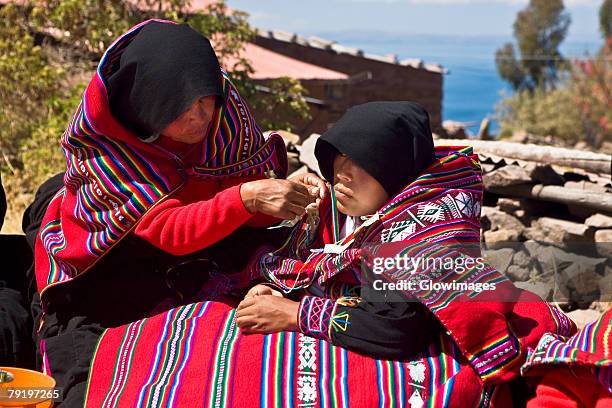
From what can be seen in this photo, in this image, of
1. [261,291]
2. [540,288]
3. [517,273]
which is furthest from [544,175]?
[261,291]

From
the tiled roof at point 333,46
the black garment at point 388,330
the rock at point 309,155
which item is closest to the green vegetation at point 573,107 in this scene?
the tiled roof at point 333,46

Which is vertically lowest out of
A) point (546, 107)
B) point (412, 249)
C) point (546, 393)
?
point (546, 107)

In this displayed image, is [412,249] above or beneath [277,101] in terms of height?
above

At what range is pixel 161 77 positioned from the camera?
109 inches

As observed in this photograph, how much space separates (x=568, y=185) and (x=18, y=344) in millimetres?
3215

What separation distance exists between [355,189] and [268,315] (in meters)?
0.49

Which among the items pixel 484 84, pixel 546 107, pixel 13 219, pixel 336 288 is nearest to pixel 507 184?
pixel 336 288

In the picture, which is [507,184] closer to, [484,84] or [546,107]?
[546,107]

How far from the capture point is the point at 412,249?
2561 millimetres

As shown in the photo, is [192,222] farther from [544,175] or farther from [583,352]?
[544,175]

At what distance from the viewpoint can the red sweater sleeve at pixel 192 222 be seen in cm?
276

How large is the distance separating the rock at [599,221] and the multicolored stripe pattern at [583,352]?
230 cm

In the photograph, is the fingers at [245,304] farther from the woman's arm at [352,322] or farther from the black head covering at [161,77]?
the black head covering at [161,77]

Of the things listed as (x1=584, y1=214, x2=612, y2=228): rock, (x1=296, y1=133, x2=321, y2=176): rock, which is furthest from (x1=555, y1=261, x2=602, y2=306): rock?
(x1=296, y1=133, x2=321, y2=176): rock
